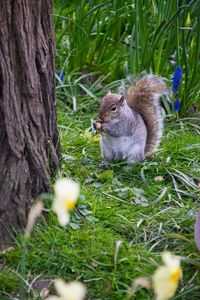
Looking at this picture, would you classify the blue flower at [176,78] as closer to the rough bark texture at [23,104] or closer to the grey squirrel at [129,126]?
the grey squirrel at [129,126]

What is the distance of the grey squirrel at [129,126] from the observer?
3707 mm

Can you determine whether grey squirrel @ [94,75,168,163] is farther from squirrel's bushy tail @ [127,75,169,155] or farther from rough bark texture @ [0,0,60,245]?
rough bark texture @ [0,0,60,245]

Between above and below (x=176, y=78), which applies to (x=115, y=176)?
below

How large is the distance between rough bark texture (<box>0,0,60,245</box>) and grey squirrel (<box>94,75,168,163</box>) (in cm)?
91

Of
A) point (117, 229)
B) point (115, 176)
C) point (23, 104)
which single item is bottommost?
point (115, 176)

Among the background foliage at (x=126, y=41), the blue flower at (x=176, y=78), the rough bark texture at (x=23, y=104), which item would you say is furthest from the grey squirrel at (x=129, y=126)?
the rough bark texture at (x=23, y=104)

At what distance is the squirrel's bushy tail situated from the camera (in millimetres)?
3914

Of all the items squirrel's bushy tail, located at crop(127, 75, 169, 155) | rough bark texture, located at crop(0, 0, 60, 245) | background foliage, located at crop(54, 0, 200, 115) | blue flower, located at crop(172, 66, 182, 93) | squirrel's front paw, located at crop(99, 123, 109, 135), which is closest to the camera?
rough bark texture, located at crop(0, 0, 60, 245)

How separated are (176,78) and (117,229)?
1735 mm

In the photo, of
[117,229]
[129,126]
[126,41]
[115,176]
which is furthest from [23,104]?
[126,41]

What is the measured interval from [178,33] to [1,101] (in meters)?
2.19

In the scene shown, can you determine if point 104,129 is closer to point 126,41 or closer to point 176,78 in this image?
point 176,78

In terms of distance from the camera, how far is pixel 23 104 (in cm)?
263

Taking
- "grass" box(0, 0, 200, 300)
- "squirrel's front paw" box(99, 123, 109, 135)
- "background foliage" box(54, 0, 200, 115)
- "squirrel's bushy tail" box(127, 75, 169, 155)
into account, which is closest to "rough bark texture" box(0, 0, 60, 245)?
"grass" box(0, 0, 200, 300)
